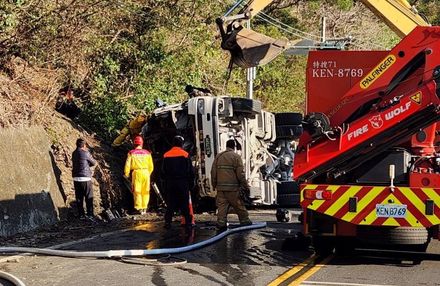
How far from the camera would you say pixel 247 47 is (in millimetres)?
11227

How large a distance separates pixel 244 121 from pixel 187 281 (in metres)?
6.31

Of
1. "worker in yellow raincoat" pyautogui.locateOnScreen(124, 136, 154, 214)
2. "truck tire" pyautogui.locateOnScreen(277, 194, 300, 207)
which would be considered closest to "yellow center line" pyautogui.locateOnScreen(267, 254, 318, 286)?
"truck tire" pyautogui.locateOnScreen(277, 194, 300, 207)

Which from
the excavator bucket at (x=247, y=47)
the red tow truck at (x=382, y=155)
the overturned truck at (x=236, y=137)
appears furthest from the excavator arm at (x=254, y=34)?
the overturned truck at (x=236, y=137)

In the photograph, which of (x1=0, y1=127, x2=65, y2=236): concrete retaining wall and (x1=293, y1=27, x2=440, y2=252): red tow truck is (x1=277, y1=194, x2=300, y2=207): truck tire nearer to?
(x1=0, y1=127, x2=65, y2=236): concrete retaining wall

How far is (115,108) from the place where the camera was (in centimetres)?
1705

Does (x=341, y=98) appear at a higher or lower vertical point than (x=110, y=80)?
lower

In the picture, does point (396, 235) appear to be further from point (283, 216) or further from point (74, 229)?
point (74, 229)

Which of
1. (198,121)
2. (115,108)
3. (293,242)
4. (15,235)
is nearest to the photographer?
(293,242)

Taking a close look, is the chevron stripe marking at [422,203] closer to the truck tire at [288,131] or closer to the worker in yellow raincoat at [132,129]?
the truck tire at [288,131]

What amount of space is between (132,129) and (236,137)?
3.08 meters

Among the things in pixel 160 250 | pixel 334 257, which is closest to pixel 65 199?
pixel 160 250

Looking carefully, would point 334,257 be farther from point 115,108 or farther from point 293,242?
point 115,108

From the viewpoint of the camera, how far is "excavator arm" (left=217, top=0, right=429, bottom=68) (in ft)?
35.0

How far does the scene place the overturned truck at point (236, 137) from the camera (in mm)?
13328
